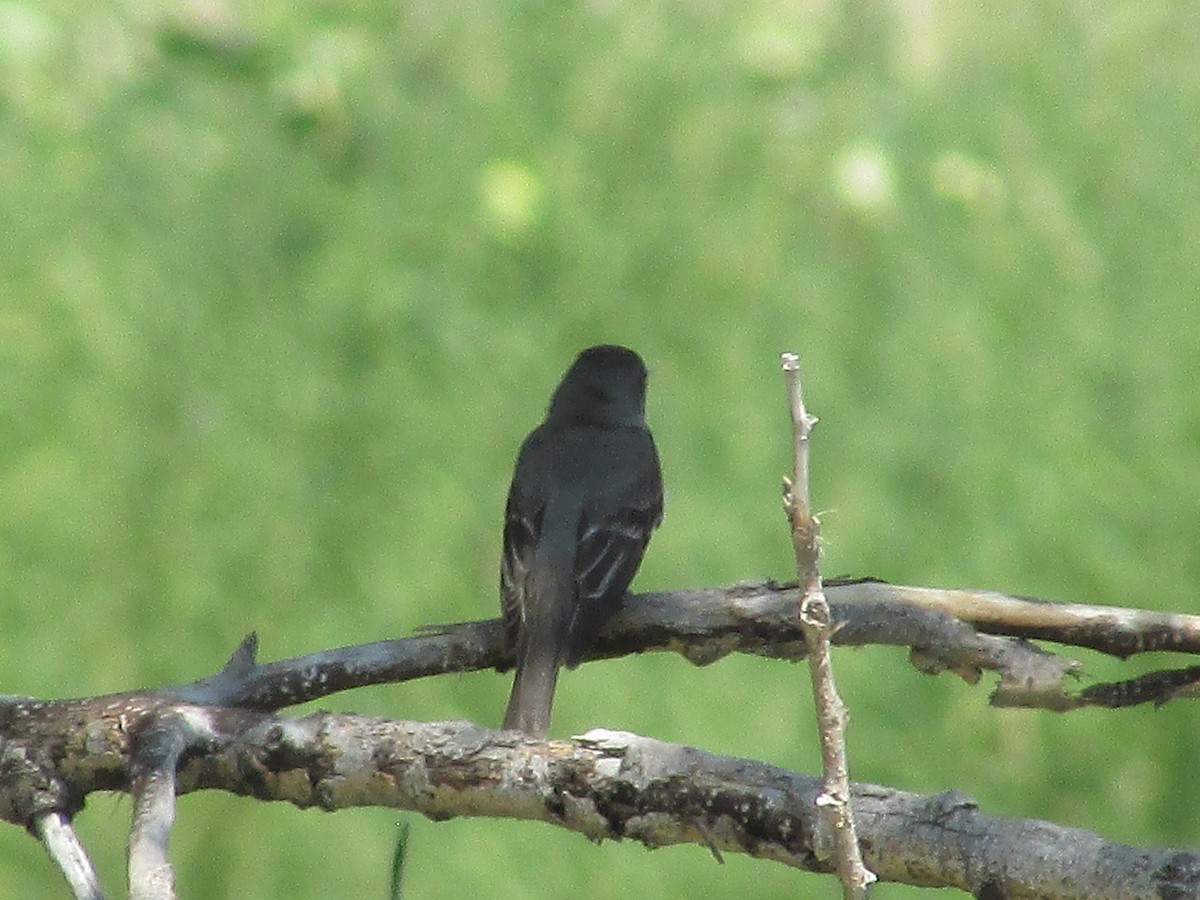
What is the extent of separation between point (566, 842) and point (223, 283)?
2.30 metres

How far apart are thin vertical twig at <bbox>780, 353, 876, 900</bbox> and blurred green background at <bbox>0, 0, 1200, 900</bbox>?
3.70 metres

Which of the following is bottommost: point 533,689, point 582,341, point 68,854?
point 68,854

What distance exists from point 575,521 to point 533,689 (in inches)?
28.2

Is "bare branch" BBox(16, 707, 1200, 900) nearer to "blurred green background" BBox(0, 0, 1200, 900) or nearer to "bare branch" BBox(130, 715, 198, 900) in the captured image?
"bare branch" BBox(130, 715, 198, 900)

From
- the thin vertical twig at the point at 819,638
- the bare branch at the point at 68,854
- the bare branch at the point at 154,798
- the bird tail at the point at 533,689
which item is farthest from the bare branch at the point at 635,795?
the bird tail at the point at 533,689

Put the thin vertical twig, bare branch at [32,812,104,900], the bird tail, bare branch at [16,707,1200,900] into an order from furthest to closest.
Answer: the bird tail
bare branch at [32,812,104,900]
bare branch at [16,707,1200,900]
the thin vertical twig

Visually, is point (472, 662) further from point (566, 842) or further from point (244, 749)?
point (566, 842)

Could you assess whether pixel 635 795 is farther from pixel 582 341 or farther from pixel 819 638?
pixel 582 341

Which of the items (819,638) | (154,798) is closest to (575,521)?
(154,798)

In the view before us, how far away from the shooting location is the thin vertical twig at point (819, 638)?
1766mm

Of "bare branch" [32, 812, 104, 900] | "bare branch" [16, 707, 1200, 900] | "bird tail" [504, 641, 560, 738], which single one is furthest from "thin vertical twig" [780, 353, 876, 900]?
"bird tail" [504, 641, 560, 738]

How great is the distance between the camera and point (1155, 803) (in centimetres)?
578

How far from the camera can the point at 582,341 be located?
22.3 ft

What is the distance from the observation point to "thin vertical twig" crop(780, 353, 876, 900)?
177 centimetres
